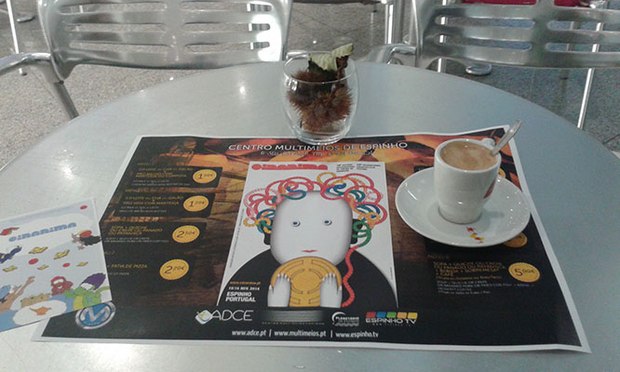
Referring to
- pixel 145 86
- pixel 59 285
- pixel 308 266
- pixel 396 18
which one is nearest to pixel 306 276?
pixel 308 266

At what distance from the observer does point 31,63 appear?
1237mm

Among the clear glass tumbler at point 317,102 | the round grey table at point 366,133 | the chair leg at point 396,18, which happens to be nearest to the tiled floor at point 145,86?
the chair leg at point 396,18

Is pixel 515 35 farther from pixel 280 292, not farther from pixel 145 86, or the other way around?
pixel 145 86

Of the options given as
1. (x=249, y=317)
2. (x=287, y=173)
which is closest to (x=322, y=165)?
(x=287, y=173)

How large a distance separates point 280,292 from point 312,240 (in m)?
0.08

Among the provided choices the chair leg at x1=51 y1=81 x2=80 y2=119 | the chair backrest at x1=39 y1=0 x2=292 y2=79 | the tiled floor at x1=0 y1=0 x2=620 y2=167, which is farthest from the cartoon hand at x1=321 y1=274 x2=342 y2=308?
the tiled floor at x1=0 y1=0 x2=620 y2=167

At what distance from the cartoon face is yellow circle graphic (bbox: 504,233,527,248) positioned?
0.56 ft

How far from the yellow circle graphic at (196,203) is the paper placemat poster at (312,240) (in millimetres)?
47

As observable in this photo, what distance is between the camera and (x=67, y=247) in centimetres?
66

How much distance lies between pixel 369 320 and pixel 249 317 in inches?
4.4

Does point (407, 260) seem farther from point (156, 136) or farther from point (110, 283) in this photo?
point (156, 136)

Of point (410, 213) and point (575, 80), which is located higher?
point (410, 213)

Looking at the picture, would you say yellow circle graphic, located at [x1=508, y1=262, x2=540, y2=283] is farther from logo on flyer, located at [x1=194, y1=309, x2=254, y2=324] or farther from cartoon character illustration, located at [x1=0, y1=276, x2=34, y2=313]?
cartoon character illustration, located at [x1=0, y1=276, x2=34, y2=313]

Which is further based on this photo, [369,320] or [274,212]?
[274,212]
